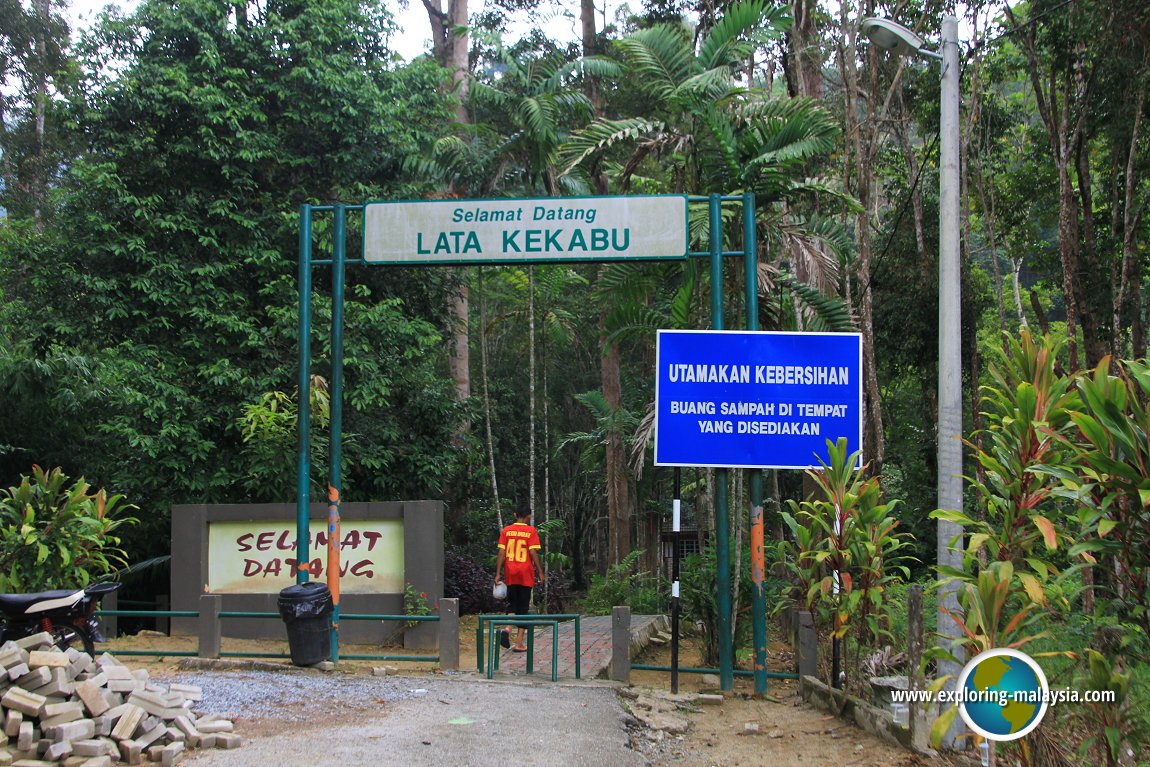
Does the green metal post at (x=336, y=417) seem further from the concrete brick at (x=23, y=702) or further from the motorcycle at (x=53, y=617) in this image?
the concrete brick at (x=23, y=702)

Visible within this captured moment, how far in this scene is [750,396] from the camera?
10.7m

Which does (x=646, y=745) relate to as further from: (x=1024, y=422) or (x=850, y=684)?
(x=1024, y=422)

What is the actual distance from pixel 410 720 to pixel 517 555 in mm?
3726

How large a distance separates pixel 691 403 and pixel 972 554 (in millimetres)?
4235

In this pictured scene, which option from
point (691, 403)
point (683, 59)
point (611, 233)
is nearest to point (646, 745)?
point (691, 403)

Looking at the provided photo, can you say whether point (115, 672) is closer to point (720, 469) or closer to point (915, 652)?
point (915, 652)

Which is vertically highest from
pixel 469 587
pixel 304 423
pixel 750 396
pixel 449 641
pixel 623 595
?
pixel 750 396

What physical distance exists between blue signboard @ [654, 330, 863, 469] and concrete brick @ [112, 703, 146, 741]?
538 cm

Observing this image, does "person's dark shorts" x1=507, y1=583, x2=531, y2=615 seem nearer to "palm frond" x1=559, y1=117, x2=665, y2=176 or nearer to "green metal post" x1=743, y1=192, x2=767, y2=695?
"green metal post" x1=743, y1=192, x2=767, y2=695

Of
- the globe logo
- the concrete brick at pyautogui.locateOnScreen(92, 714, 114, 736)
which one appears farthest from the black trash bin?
the globe logo

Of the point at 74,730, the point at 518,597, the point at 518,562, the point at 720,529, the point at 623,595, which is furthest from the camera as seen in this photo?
the point at 623,595

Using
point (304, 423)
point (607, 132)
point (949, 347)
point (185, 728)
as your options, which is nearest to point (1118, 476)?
point (949, 347)

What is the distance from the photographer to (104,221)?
16438 millimetres

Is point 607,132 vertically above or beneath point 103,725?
above
